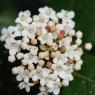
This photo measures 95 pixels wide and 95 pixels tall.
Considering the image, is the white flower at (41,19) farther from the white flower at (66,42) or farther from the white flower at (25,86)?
the white flower at (25,86)

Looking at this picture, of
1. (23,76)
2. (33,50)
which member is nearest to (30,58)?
(33,50)

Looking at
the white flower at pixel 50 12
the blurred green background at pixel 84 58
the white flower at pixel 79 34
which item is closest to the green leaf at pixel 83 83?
the blurred green background at pixel 84 58

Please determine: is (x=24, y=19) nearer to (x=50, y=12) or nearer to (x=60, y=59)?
(x=50, y=12)

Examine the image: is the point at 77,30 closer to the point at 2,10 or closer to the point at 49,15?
the point at 49,15

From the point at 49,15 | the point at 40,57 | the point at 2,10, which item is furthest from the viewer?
the point at 2,10

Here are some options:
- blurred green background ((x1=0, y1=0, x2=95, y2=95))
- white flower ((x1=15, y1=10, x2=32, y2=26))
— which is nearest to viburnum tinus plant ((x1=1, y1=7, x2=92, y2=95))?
white flower ((x1=15, y1=10, x2=32, y2=26))

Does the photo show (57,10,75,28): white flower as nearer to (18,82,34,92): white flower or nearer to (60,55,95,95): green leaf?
(60,55,95,95): green leaf

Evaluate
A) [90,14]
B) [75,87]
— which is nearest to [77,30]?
[90,14]

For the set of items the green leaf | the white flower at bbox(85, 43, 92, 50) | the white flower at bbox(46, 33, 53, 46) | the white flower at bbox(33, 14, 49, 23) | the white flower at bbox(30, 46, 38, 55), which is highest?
the white flower at bbox(33, 14, 49, 23)
